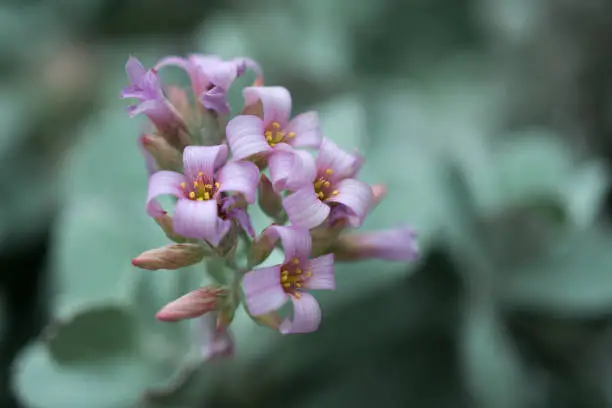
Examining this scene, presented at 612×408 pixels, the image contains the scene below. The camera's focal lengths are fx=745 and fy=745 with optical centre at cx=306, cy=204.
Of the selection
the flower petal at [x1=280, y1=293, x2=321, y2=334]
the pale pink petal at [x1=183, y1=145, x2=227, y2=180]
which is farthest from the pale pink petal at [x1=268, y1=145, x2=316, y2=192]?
the flower petal at [x1=280, y1=293, x2=321, y2=334]

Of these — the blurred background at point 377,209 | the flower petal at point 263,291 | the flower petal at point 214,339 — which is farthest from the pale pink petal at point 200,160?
the blurred background at point 377,209

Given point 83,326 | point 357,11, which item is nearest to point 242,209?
point 83,326

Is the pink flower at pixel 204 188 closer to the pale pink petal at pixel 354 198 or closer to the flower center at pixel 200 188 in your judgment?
the flower center at pixel 200 188

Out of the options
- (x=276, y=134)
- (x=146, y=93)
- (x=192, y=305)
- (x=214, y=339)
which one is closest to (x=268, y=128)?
(x=276, y=134)

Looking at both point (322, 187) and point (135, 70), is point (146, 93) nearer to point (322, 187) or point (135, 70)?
point (135, 70)

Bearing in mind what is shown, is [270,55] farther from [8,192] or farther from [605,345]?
[605,345]
